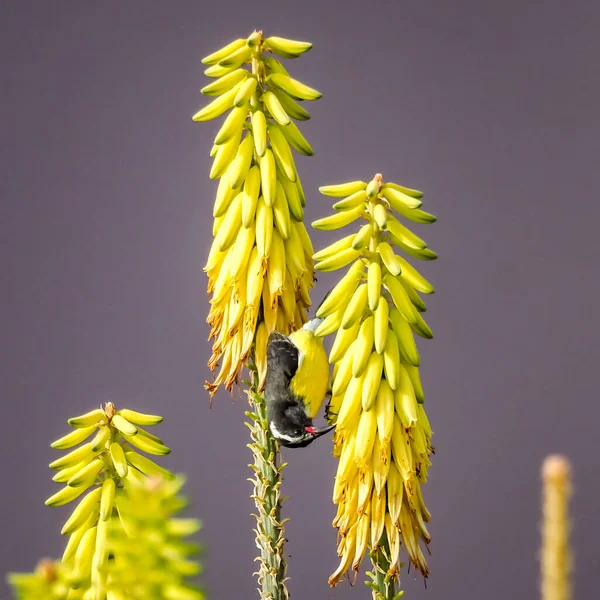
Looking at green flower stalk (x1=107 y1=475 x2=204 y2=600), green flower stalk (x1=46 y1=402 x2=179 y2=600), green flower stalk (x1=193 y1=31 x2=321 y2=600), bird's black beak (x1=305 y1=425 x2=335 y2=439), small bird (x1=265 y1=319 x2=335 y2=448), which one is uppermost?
green flower stalk (x1=193 y1=31 x2=321 y2=600)

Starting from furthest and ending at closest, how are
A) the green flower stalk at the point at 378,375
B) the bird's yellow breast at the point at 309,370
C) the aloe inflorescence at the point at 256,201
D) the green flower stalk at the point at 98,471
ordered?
the aloe inflorescence at the point at 256,201 < the bird's yellow breast at the point at 309,370 < the green flower stalk at the point at 378,375 < the green flower stalk at the point at 98,471

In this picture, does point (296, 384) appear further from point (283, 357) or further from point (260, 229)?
point (260, 229)

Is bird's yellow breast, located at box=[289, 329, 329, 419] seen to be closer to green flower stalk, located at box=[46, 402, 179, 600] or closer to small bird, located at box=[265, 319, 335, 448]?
small bird, located at box=[265, 319, 335, 448]

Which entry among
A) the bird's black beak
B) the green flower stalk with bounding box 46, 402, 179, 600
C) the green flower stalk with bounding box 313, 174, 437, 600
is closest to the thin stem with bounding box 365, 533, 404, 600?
the green flower stalk with bounding box 313, 174, 437, 600

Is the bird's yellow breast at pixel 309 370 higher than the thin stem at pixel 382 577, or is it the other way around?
the bird's yellow breast at pixel 309 370

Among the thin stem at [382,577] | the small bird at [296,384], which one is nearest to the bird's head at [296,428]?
the small bird at [296,384]

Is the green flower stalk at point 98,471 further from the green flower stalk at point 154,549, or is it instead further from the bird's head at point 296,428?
the green flower stalk at point 154,549
